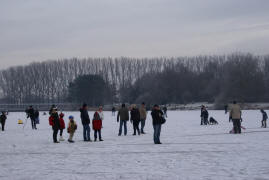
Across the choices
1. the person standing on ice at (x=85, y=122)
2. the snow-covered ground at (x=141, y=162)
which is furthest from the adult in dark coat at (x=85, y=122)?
the snow-covered ground at (x=141, y=162)

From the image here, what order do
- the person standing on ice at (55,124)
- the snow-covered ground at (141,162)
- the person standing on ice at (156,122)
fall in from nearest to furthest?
the snow-covered ground at (141,162) → the person standing on ice at (156,122) → the person standing on ice at (55,124)

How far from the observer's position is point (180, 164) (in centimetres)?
927

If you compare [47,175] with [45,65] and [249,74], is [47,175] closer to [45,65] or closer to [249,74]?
[249,74]

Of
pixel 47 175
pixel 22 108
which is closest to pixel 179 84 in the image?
pixel 22 108

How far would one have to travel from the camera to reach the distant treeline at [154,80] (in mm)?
65375

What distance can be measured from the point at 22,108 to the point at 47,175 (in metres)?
95.6

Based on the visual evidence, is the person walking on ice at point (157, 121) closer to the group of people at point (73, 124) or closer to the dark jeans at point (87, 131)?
the group of people at point (73, 124)

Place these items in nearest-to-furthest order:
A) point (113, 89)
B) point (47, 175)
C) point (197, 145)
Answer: point (47, 175), point (197, 145), point (113, 89)

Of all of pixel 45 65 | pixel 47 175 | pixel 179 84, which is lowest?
pixel 47 175

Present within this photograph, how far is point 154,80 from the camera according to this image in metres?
85.3

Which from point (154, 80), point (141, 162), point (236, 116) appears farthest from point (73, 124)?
point (154, 80)

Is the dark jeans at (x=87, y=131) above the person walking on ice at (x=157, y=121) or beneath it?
beneath

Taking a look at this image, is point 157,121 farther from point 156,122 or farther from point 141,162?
point 141,162

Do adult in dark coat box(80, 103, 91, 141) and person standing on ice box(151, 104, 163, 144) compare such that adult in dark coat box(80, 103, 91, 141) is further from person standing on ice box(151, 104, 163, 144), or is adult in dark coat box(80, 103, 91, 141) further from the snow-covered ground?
person standing on ice box(151, 104, 163, 144)
